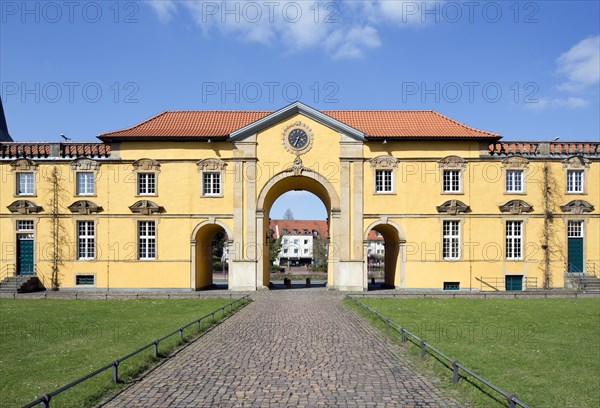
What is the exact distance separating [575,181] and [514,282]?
24.7 ft

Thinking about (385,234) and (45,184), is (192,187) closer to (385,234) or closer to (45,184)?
(45,184)

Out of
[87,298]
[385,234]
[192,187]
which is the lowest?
[87,298]

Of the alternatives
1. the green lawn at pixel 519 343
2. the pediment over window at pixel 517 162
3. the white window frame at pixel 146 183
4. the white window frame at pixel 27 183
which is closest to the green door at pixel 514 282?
the pediment over window at pixel 517 162

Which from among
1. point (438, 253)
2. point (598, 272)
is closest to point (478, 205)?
point (438, 253)

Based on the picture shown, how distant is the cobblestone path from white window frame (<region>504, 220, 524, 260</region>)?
18973 millimetres

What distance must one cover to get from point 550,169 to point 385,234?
444 inches

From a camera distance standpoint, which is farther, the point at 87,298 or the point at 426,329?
the point at 87,298

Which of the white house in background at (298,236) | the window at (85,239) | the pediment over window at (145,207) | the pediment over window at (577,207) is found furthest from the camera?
the white house in background at (298,236)

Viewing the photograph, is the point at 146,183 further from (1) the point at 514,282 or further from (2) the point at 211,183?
(1) the point at 514,282

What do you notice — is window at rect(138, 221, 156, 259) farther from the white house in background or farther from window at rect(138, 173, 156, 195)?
the white house in background

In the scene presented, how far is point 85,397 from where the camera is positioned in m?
9.91

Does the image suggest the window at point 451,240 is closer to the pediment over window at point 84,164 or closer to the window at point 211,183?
the window at point 211,183

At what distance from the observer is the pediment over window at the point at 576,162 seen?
1380 inches

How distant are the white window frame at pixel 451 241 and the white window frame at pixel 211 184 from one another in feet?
46.7
